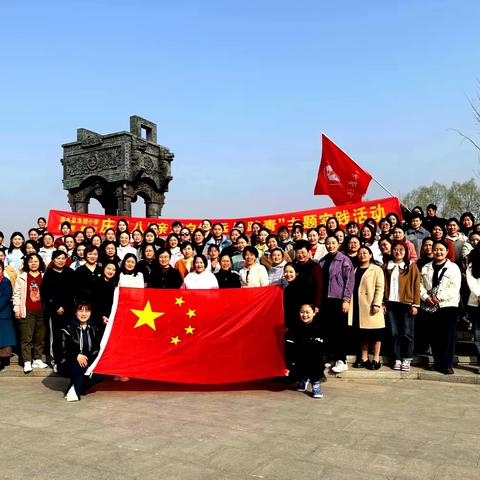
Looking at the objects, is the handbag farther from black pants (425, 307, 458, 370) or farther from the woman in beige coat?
the woman in beige coat

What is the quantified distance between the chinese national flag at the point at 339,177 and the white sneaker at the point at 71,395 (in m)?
8.28

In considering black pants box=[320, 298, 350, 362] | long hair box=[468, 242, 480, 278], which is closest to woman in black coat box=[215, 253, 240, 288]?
black pants box=[320, 298, 350, 362]

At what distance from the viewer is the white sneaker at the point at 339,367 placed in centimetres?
585

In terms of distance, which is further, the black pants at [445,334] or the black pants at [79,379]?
the black pants at [445,334]

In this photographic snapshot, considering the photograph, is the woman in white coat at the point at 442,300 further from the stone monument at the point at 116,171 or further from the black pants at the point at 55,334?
the stone monument at the point at 116,171

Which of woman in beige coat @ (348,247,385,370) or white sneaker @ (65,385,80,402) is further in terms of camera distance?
woman in beige coat @ (348,247,385,370)

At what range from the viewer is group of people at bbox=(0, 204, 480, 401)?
210 inches

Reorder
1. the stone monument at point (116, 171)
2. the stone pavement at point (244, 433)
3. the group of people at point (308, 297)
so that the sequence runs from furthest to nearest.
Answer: the stone monument at point (116, 171) → the group of people at point (308, 297) → the stone pavement at point (244, 433)

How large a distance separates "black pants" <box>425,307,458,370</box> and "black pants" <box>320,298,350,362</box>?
1.24 meters

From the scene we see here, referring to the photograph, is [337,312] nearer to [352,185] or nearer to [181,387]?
[181,387]

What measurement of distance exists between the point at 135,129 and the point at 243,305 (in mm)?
18124

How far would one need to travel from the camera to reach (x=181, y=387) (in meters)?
5.43

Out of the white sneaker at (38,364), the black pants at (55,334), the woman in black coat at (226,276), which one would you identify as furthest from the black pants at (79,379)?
the woman in black coat at (226,276)

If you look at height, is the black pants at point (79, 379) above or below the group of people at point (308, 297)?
below
